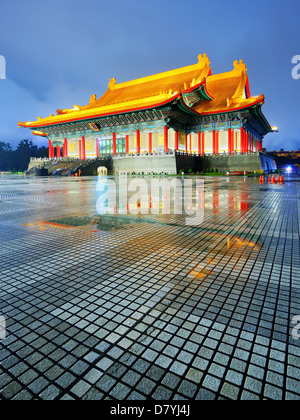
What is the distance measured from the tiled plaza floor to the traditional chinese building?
29732 millimetres

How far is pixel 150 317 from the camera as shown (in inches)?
97.0

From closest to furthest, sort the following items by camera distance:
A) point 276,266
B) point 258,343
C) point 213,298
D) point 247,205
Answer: point 258,343
point 213,298
point 276,266
point 247,205

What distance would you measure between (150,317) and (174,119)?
36.4 meters

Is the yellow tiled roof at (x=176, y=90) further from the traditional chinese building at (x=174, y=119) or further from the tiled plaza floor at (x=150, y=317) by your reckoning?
the tiled plaza floor at (x=150, y=317)

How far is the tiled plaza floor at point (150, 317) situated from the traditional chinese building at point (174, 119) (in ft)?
97.5

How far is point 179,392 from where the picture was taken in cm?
165

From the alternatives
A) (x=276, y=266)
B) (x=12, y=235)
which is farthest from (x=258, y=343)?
(x=12, y=235)

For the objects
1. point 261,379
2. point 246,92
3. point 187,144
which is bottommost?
point 261,379

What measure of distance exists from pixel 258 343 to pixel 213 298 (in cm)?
73

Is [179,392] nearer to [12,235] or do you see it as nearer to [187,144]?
[12,235]
